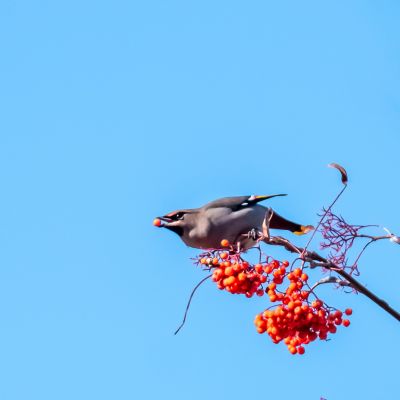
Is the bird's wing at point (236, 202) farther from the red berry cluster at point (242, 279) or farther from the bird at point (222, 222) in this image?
the red berry cluster at point (242, 279)

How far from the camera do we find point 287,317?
12.4 ft

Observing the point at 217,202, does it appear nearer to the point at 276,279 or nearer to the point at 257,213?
the point at 257,213

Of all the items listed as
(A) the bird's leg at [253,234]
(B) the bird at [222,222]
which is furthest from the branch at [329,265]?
(B) the bird at [222,222]

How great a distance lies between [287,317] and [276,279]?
20cm

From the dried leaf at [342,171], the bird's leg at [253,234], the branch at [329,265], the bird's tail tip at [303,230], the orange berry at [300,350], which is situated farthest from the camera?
the bird's tail tip at [303,230]

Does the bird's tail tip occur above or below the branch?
above

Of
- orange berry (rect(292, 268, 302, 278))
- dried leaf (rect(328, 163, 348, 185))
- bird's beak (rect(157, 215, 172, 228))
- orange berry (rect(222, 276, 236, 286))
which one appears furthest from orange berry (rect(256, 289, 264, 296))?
bird's beak (rect(157, 215, 172, 228))

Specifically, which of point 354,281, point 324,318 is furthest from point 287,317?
point 354,281

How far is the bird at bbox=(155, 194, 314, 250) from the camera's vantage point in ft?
20.4

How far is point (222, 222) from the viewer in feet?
20.5

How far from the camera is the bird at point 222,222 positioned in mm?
6211

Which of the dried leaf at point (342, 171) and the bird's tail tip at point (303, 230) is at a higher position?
the bird's tail tip at point (303, 230)

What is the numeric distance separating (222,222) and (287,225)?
0.60 meters

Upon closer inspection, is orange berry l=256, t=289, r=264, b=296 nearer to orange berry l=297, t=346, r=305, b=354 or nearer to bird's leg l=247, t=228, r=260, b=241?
orange berry l=297, t=346, r=305, b=354
